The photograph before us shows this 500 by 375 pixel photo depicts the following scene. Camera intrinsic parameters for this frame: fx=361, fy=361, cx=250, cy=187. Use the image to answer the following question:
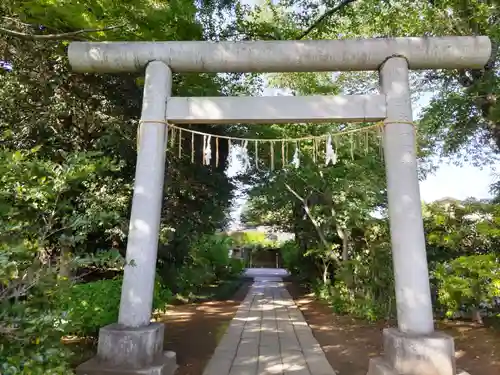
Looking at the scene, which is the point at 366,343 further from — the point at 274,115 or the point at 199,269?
the point at 199,269

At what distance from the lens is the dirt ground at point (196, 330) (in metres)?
4.61

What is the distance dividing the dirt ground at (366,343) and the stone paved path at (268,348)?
0.22 meters

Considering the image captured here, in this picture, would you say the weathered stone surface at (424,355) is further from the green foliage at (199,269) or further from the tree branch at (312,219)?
the tree branch at (312,219)

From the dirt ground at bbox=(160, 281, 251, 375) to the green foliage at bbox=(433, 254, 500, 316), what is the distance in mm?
3550

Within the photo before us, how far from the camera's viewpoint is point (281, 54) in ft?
13.7

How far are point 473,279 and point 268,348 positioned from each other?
3.06 metres

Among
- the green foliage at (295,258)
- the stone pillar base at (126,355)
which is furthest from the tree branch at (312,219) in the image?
the stone pillar base at (126,355)

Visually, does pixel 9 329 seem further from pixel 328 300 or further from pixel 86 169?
pixel 328 300

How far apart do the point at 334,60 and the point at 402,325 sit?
2.95 metres

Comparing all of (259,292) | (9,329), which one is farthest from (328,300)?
(9,329)

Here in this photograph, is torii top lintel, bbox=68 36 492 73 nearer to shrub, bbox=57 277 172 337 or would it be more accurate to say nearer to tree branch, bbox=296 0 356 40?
shrub, bbox=57 277 172 337

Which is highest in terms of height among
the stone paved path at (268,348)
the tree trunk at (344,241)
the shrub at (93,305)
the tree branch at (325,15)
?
the tree branch at (325,15)

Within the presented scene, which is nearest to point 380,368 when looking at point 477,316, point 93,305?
point 93,305

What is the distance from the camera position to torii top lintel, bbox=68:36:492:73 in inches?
161
